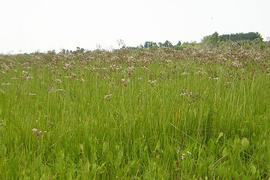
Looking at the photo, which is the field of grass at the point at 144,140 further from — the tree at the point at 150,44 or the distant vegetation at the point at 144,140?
the tree at the point at 150,44

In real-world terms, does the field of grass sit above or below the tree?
below

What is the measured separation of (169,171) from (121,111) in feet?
4.12

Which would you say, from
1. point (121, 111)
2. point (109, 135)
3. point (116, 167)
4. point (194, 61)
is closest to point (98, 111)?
point (121, 111)

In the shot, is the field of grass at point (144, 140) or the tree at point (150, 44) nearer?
the field of grass at point (144, 140)

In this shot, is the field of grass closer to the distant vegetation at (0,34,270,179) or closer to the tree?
the distant vegetation at (0,34,270,179)

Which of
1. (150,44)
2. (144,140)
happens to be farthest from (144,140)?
(150,44)

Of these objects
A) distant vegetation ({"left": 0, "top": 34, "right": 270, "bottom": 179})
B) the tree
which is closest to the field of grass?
distant vegetation ({"left": 0, "top": 34, "right": 270, "bottom": 179})

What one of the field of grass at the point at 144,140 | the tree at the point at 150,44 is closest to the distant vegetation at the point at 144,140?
the field of grass at the point at 144,140

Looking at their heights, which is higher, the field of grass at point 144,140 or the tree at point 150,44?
the tree at point 150,44

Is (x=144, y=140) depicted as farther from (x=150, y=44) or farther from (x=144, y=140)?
(x=150, y=44)

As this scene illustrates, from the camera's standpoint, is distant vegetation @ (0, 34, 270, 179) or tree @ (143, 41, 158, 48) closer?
distant vegetation @ (0, 34, 270, 179)

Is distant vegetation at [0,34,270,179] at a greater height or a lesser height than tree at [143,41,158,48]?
lesser

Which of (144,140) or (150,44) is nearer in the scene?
(144,140)

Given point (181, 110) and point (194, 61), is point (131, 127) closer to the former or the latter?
point (181, 110)
